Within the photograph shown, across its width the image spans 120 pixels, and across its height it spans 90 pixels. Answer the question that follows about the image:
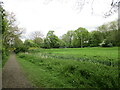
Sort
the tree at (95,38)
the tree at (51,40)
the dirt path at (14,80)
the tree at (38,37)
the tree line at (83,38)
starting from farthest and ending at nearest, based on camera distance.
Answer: the tree at (38,37)
the tree at (51,40)
the tree at (95,38)
the tree line at (83,38)
the dirt path at (14,80)

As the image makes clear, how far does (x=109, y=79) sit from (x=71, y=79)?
74.0 inches

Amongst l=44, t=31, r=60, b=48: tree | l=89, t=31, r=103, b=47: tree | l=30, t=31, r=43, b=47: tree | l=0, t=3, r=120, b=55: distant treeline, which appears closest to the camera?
l=0, t=3, r=120, b=55: distant treeline

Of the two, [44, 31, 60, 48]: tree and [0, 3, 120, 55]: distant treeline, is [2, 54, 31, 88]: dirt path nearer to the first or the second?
[0, 3, 120, 55]: distant treeline

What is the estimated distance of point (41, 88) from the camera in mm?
3615

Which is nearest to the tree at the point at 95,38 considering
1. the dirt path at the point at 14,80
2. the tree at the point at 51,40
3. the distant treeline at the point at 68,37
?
the distant treeline at the point at 68,37

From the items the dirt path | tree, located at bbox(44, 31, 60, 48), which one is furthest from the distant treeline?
the dirt path

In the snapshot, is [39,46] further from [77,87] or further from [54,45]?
[77,87]

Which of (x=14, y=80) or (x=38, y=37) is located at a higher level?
(x=38, y=37)

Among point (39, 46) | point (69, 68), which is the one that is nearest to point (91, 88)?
point (69, 68)

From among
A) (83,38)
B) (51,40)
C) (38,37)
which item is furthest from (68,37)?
(38,37)

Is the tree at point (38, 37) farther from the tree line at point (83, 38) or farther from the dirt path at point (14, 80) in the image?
the dirt path at point (14, 80)

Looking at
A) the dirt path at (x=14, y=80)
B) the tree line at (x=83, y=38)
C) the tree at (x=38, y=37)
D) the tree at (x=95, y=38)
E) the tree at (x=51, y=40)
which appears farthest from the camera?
the tree at (x=38, y=37)

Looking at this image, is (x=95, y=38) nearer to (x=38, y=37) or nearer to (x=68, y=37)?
(x=68, y=37)

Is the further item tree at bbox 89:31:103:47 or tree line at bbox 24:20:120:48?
tree at bbox 89:31:103:47
